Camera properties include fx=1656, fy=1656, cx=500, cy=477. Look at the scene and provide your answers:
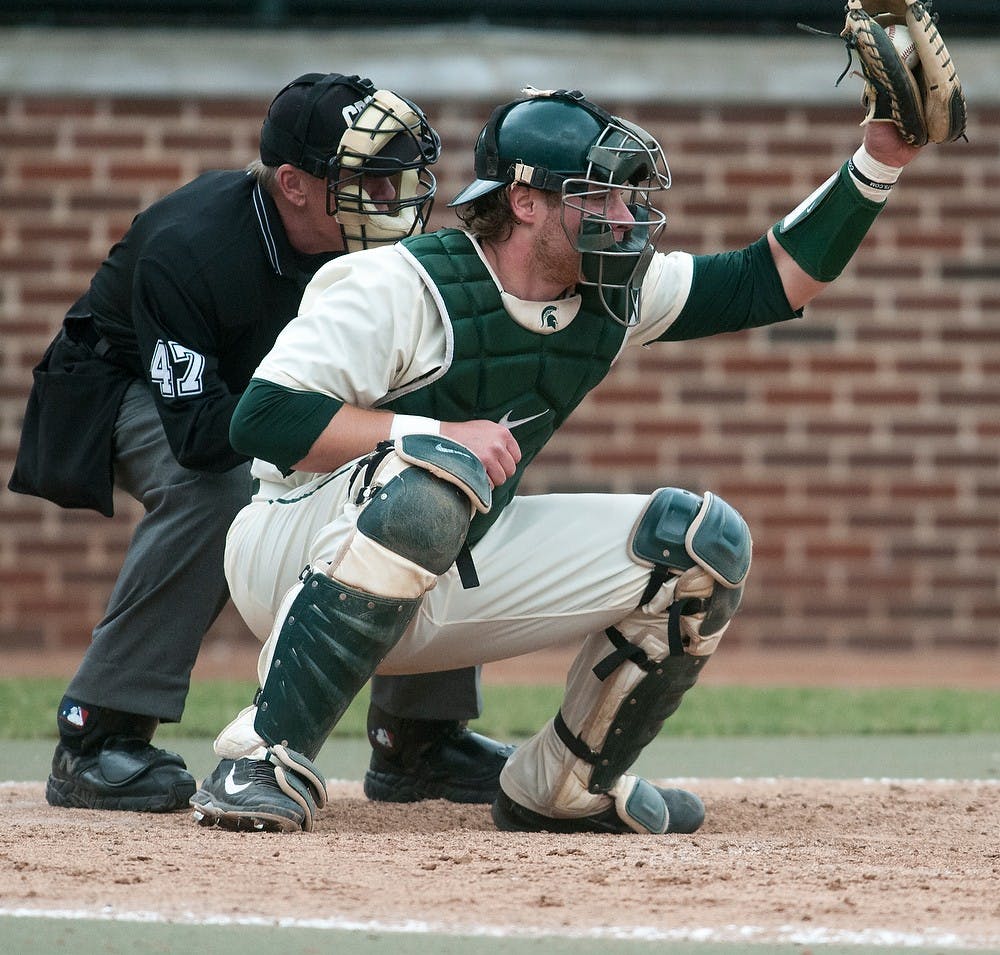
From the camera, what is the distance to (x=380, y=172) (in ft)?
14.1

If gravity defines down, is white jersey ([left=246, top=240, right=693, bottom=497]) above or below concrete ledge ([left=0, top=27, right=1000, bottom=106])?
below

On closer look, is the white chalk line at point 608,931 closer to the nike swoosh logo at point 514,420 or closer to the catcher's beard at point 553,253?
the nike swoosh logo at point 514,420

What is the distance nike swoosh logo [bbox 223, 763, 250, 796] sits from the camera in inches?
135

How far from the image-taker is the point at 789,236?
161 inches

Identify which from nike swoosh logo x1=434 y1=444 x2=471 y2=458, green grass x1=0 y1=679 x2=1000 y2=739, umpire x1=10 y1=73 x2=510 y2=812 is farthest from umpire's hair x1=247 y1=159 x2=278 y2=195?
green grass x1=0 y1=679 x2=1000 y2=739

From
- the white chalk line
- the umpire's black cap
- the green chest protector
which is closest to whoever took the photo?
the white chalk line

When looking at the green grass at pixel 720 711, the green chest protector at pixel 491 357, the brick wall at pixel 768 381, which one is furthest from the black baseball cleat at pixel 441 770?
the brick wall at pixel 768 381

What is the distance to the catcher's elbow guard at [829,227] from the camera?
400 cm

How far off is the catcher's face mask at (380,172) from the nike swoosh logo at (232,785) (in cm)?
154

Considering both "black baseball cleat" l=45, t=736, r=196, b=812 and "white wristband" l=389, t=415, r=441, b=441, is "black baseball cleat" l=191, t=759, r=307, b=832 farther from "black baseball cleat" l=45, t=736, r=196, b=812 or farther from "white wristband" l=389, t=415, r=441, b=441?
"white wristband" l=389, t=415, r=441, b=441

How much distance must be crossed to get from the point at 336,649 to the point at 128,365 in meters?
1.51

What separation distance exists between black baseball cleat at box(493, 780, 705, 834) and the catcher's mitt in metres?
1.66

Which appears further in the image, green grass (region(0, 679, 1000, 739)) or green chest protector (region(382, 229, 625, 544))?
green grass (region(0, 679, 1000, 739))

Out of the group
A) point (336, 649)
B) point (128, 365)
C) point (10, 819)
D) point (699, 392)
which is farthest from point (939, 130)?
point (699, 392)
